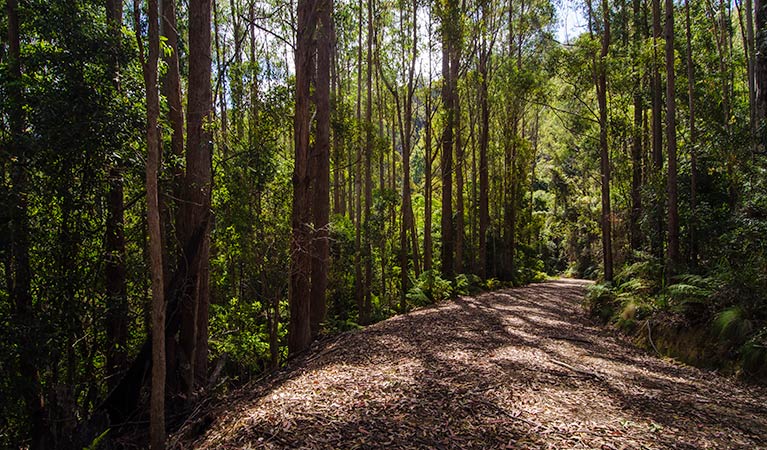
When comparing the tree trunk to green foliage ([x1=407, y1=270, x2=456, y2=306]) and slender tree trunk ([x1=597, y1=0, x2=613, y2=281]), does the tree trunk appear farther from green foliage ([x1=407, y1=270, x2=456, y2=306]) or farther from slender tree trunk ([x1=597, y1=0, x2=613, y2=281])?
slender tree trunk ([x1=597, y1=0, x2=613, y2=281])

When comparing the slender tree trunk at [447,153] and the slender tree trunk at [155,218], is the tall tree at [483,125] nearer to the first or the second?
the slender tree trunk at [447,153]

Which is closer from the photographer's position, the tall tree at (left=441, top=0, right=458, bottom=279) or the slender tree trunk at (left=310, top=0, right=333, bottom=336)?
the slender tree trunk at (left=310, top=0, right=333, bottom=336)

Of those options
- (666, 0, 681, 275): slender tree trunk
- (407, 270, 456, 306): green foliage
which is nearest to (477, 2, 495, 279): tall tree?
(407, 270, 456, 306): green foliage

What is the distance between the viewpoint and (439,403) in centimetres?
380

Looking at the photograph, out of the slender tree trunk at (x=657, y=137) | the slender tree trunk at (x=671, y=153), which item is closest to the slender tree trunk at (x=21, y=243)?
the slender tree trunk at (x=671, y=153)

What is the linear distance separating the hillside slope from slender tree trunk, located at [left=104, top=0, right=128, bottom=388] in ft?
7.03

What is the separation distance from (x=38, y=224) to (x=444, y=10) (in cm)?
1181

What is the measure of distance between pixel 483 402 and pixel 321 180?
233 inches

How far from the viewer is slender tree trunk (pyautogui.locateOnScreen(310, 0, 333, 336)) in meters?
8.42

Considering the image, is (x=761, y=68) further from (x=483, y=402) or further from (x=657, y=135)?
(x=483, y=402)

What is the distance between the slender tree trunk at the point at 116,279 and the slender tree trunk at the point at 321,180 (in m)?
3.26

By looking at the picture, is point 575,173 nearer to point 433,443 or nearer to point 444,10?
point 444,10

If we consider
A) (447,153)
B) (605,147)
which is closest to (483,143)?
(447,153)

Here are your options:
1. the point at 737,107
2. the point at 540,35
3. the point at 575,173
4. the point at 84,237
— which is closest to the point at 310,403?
the point at 84,237
